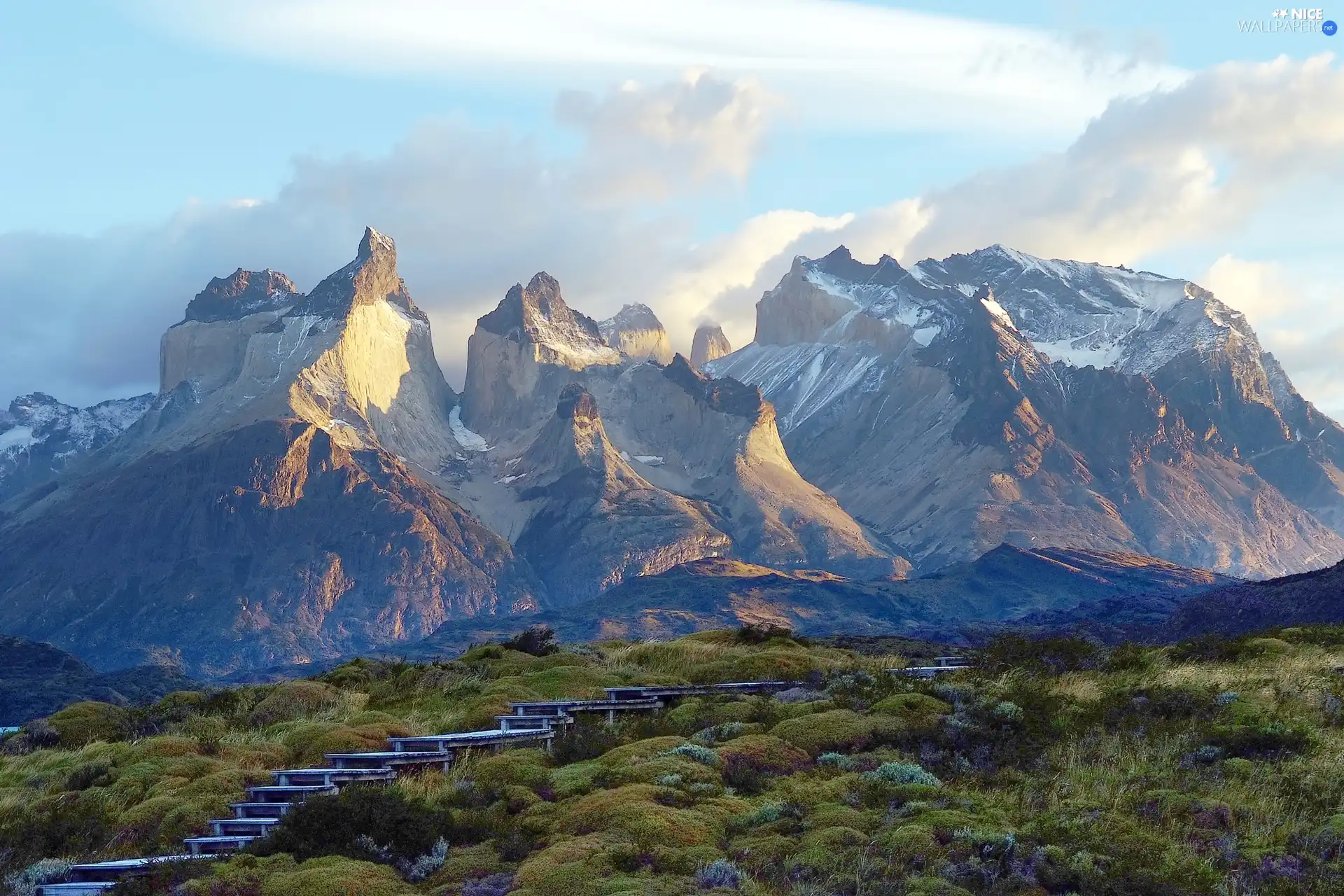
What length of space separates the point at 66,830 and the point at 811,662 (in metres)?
21.4

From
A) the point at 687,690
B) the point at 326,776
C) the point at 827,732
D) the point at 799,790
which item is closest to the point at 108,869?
the point at 326,776

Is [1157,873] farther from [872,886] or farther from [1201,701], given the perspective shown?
[1201,701]

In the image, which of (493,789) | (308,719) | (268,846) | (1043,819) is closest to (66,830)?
(268,846)

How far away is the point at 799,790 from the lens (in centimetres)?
2766

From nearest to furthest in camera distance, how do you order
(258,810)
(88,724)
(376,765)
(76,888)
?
(76,888) → (258,810) → (376,765) → (88,724)

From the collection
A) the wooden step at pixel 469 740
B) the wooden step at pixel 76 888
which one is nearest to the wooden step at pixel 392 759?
the wooden step at pixel 469 740

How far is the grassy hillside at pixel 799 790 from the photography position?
23.3 metres

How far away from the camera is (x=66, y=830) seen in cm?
2931

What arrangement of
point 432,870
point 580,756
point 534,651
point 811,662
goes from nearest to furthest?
point 432,870 < point 580,756 < point 811,662 < point 534,651

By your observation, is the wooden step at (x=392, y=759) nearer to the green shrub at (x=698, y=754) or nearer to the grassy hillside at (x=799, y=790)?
the grassy hillside at (x=799, y=790)

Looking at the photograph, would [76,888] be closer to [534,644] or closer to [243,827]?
[243,827]

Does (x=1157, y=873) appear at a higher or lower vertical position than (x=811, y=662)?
lower

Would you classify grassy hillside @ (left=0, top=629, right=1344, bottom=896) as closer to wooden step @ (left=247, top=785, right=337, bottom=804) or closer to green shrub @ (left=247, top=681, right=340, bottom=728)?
green shrub @ (left=247, top=681, right=340, bottom=728)

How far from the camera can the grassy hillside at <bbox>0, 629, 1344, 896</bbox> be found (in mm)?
23297
